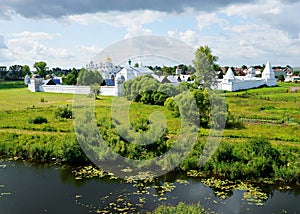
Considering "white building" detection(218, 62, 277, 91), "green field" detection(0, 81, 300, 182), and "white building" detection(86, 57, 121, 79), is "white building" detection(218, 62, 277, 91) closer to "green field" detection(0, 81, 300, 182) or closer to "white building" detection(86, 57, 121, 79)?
"white building" detection(86, 57, 121, 79)

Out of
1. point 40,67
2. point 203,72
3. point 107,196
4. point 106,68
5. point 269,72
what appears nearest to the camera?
point 107,196

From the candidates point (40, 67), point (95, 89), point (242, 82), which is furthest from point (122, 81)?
point (40, 67)

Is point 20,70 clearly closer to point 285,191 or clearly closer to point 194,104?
point 194,104

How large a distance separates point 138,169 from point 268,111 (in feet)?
52.0

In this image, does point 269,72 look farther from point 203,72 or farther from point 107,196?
point 107,196

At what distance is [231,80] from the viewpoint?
45719 millimetres

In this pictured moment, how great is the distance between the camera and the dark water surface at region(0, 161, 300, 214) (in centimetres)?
952

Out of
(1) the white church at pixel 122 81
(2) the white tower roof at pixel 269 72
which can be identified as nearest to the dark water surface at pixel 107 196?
(1) the white church at pixel 122 81

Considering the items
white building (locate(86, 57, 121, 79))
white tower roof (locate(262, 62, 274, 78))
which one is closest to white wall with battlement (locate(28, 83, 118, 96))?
white building (locate(86, 57, 121, 79))

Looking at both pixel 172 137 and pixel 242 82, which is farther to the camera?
pixel 242 82

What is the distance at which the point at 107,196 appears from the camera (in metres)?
10.3

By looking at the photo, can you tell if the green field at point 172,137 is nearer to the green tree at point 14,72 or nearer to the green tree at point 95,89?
the green tree at point 95,89

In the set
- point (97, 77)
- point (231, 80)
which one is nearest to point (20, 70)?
point (97, 77)

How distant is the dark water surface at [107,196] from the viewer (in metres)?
9.52
